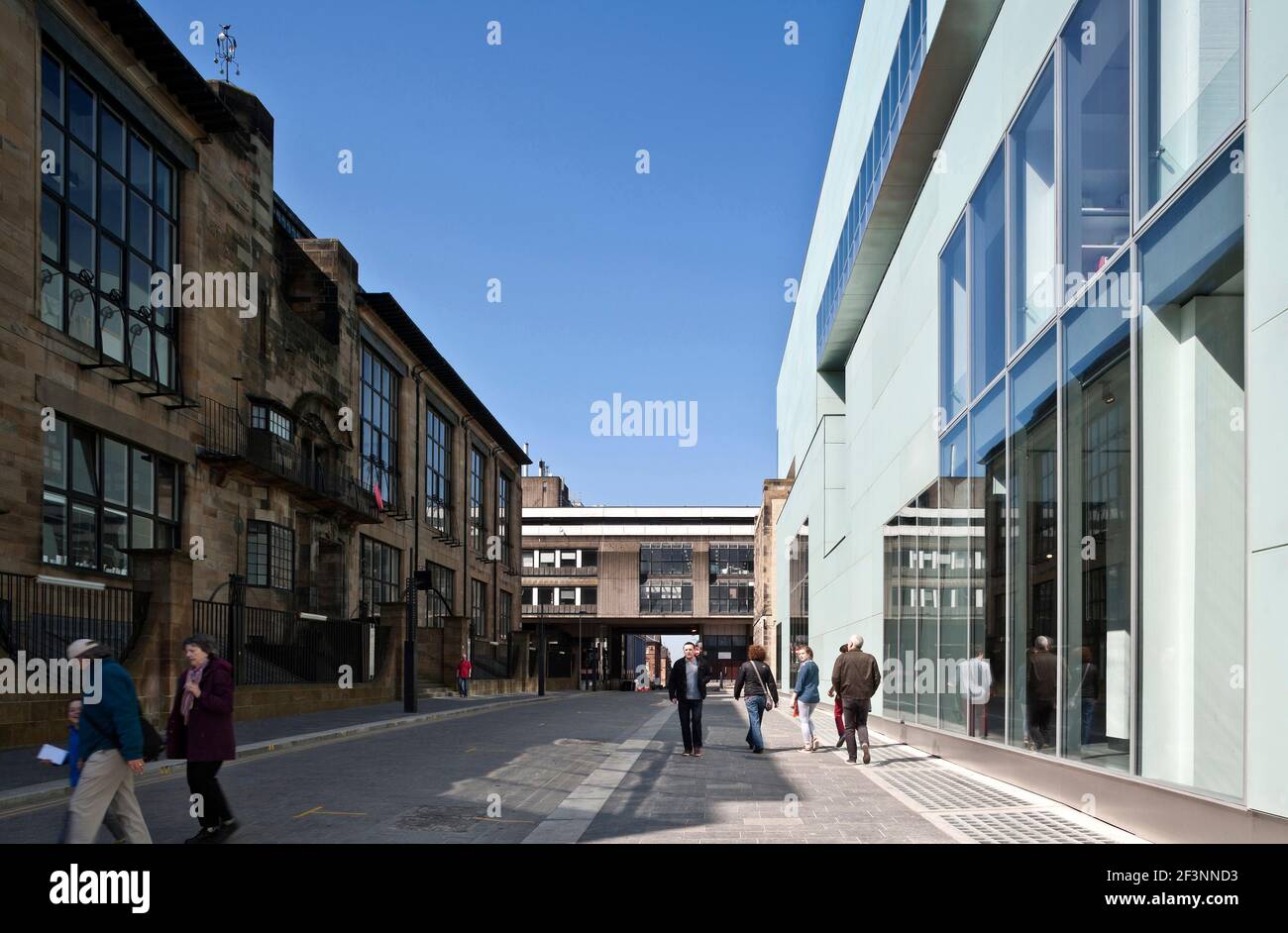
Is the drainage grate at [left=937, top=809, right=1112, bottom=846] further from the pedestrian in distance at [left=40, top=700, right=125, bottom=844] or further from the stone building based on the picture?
the stone building

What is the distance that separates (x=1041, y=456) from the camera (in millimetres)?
12711

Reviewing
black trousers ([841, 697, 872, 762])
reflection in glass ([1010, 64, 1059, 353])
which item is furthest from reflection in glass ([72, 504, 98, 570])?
reflection in glass ([1010, 64, 1059, 353])

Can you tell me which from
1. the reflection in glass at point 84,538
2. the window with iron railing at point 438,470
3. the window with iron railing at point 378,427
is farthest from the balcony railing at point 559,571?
the reflection in glass at point 84,538

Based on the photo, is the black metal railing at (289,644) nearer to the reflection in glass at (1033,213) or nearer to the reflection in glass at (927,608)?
the reflection in glass at (927,608)

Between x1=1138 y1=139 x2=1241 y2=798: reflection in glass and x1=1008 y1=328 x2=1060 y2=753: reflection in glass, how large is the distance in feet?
8.37

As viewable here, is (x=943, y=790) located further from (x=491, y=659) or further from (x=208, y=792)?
(x=491, y=659)

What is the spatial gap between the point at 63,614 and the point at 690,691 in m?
9.25

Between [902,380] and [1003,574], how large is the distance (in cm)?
846

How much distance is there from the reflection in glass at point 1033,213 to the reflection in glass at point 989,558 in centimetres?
124

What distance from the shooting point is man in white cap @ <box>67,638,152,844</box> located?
23.7ft

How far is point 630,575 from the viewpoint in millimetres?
85250

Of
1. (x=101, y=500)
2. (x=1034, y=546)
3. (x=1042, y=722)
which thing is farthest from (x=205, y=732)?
(x=101, y=500)

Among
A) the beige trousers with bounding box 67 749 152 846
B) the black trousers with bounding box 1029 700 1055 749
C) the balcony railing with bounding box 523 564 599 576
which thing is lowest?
the balcony railing with bounding box 523 564 599 576

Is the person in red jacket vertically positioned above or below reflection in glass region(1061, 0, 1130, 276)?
below
